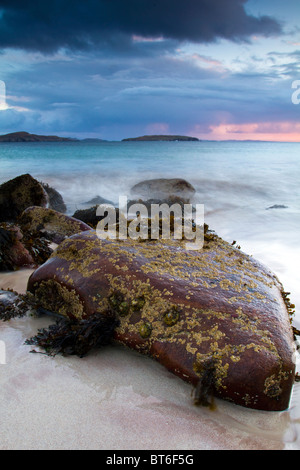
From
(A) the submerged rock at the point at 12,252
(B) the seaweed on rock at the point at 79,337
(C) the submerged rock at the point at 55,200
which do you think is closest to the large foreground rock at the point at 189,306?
(B) the seaweed on rock at the point at 79,337

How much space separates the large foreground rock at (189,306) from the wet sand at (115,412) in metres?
0.11

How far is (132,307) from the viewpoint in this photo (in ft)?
8.21

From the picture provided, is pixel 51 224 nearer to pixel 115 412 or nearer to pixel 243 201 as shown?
pixel 115 412

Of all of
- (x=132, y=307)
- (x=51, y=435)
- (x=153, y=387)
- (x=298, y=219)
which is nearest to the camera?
(x=51, y=435)

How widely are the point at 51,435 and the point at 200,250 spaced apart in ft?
5.98

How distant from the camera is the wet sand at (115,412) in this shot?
1797mm

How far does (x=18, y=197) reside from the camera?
6945 mm

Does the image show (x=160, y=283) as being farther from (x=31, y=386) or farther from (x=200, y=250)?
(x=31, y=386)

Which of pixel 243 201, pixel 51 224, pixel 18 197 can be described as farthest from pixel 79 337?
pixel 243 201

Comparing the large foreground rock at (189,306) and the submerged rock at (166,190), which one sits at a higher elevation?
the submerged rock at (166,190)

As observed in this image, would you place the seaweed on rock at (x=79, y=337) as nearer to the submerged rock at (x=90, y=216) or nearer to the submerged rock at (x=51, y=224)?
the submerged rock at (x=51, y=224)

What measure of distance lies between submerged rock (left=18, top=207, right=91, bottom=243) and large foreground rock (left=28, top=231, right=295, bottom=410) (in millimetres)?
2322

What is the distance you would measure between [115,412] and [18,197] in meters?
5.76

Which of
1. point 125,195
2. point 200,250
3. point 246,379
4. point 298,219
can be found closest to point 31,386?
point 246,379
